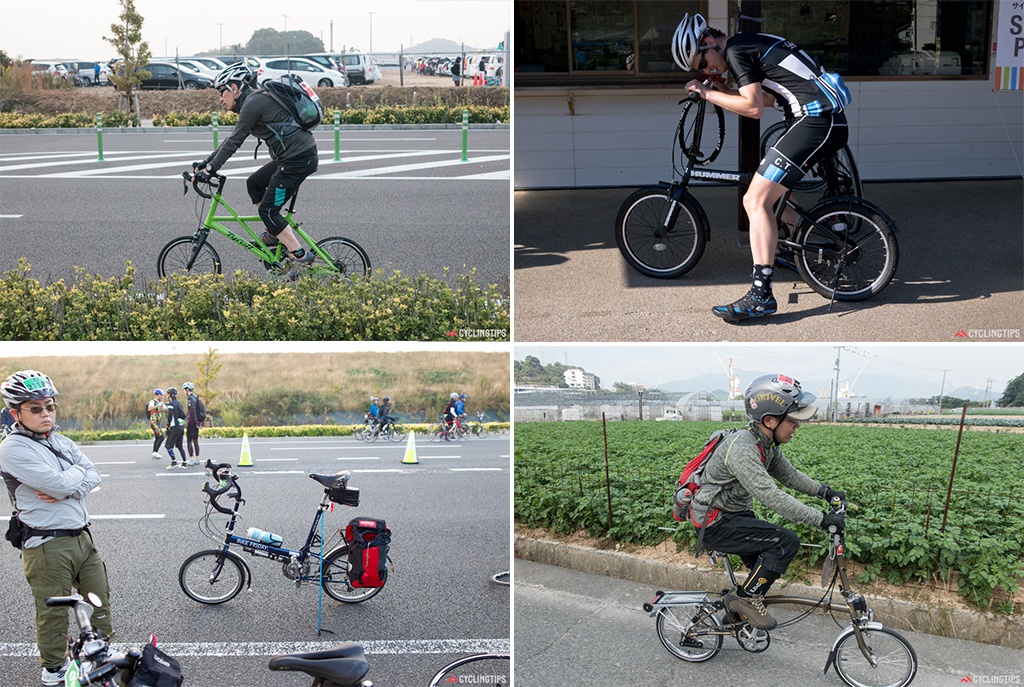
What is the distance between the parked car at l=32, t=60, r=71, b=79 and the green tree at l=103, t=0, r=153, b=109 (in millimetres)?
426

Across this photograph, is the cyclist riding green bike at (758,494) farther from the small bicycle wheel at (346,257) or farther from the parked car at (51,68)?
the parked car at (51,68)

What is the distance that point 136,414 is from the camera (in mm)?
8766

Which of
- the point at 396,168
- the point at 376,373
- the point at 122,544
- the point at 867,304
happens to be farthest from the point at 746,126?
the point at 122,544

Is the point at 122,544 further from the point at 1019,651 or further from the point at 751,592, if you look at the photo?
the point at 1019,651

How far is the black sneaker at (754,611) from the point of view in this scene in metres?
4.29

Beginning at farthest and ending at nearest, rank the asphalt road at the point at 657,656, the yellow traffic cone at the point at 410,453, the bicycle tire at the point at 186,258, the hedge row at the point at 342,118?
Result: the yellow traffic cone at the point at 410,453 → the hedge row at the point at 342,118 → the bicycle tire at the point at 186,258 → the asphalt road at the point at 657,656

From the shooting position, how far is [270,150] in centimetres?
627

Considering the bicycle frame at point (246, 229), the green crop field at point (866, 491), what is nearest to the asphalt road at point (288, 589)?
the green crop field at point (866, 491)

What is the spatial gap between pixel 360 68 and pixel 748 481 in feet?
16.2

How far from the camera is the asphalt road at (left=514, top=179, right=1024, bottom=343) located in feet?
18.8

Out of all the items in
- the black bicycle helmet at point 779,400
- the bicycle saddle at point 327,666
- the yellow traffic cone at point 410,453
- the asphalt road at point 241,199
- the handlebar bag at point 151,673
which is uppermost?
the asphalt road at point 241,199

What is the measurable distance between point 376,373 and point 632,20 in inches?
204

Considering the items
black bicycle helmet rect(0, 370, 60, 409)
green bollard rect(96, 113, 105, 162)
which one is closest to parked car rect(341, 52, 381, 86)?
green bollard rect(96, 113, 105, 162)

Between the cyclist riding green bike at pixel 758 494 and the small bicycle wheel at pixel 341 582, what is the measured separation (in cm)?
203
